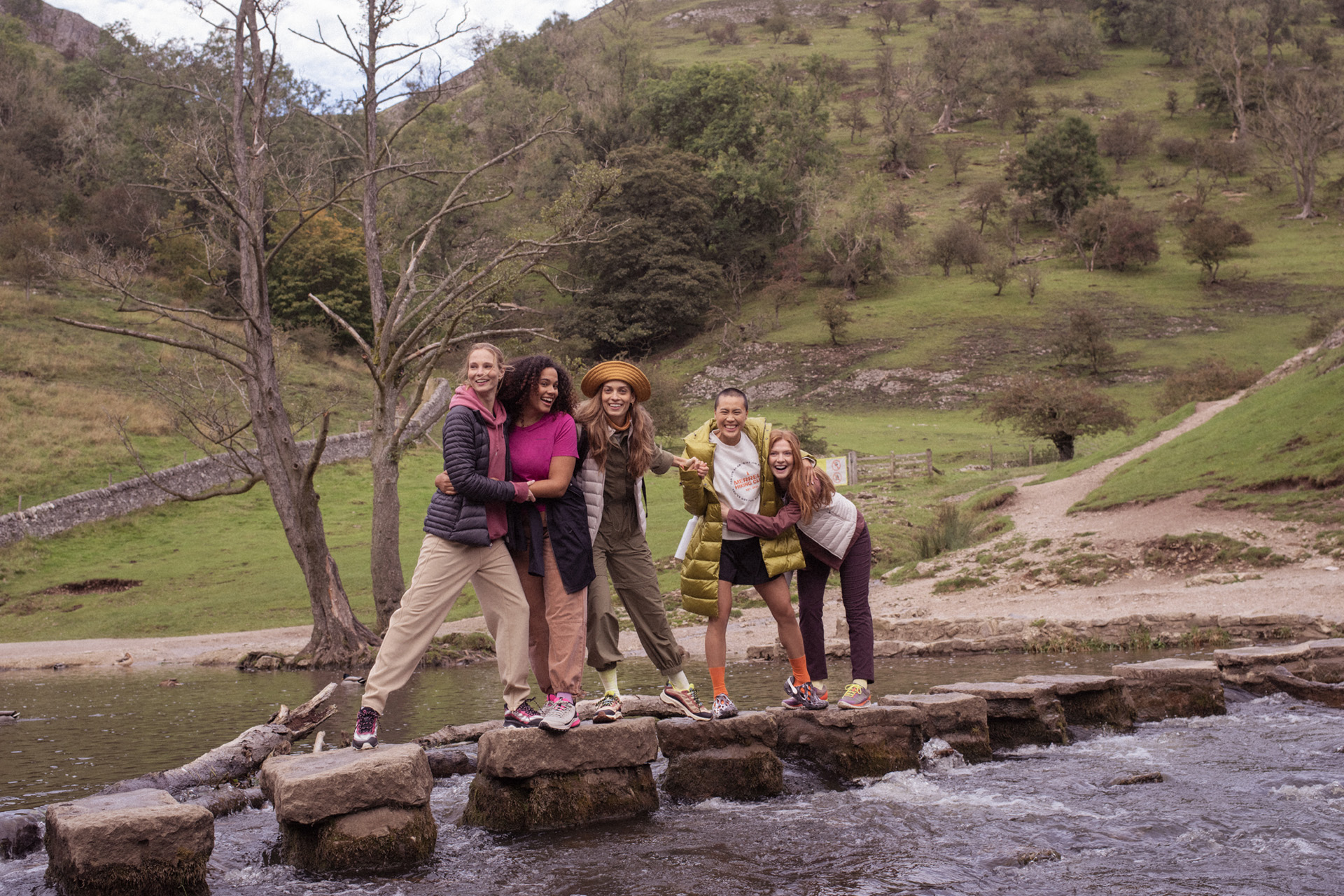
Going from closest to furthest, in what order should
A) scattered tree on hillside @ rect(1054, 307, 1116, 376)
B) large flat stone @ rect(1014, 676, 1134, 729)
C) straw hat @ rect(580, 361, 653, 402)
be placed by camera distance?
straw hat @ rect(580, 361, 653, 402), large flat stone @ rect(1014, 676, 1134, 729), scattered tree on hillside @ rect(1054, 307, 1116, 376)

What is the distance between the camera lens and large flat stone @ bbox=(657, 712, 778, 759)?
21.3ft

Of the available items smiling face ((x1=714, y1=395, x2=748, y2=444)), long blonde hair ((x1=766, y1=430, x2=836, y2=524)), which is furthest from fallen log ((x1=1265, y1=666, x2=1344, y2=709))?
A: smiling face ((x1=714, y1=395, x2=748, y2=444))

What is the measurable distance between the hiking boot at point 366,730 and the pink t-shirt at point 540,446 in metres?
1.62

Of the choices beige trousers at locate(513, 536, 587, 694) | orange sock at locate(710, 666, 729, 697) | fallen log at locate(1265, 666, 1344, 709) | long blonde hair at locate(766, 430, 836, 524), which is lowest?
fallen log at locate(1265, 666, 1344, 709)

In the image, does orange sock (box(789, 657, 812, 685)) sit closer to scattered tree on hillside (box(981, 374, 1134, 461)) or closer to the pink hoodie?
the pink hoodie

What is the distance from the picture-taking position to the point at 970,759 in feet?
23.4

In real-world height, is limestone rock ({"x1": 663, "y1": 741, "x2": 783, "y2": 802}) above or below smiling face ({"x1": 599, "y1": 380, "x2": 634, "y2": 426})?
below

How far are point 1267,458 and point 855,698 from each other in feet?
48.0

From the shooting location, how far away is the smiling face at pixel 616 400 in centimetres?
629

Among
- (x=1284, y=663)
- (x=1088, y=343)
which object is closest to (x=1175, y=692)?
(x=1284, y=663)

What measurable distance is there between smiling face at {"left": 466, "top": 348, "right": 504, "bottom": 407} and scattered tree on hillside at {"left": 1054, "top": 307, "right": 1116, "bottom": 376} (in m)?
46.1

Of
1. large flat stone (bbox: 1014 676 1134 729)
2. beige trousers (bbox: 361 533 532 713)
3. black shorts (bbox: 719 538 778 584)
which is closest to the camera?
Result: beige trousers (bbox: 361 533 532 713)

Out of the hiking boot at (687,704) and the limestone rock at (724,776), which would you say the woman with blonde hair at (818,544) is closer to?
the limestone rock at (724,776)

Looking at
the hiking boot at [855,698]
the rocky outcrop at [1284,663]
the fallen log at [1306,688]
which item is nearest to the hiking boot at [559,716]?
the hiking boot at [855,698]
